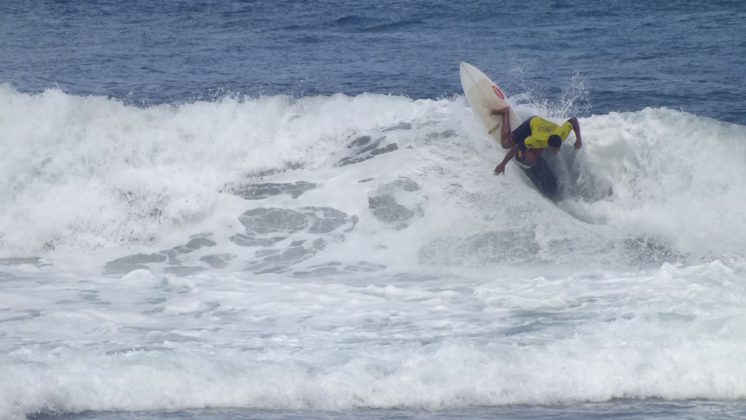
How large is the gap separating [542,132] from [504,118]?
0.98 metres

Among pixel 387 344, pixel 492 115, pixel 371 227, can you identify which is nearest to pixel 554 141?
pixel 492 115

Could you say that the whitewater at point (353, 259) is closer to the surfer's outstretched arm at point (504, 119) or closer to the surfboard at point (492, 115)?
the surfboard at point (492, 115)

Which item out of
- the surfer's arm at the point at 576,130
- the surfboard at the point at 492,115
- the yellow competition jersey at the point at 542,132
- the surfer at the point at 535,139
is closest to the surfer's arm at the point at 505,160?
the surfer at the point at 535,139

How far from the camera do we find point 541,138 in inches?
492

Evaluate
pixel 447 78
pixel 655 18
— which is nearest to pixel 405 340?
pixel 447 78

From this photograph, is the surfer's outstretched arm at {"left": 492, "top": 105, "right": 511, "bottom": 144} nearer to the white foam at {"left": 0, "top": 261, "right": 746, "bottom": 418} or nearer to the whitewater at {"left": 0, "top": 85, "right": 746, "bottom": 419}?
the whitewater at {"left": 0, "top": 85, "right": 746, "bottom": 419}

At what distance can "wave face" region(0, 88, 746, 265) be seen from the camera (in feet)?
39.9

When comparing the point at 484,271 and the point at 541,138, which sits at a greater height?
the point at 541,138

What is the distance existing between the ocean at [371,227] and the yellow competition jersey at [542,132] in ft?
2.27

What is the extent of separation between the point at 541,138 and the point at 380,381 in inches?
215

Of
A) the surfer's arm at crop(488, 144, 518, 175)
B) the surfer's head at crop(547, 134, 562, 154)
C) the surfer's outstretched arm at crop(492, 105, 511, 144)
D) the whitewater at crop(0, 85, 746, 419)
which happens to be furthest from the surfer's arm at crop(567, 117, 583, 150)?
the surfer's outstretched arm at crop(492, 105, 511, 144)

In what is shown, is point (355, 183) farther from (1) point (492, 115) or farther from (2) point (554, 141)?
(2) point (554, 141)

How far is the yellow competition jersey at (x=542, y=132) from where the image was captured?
12422 mm

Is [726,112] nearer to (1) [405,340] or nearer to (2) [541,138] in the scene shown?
(2) [541,138]
